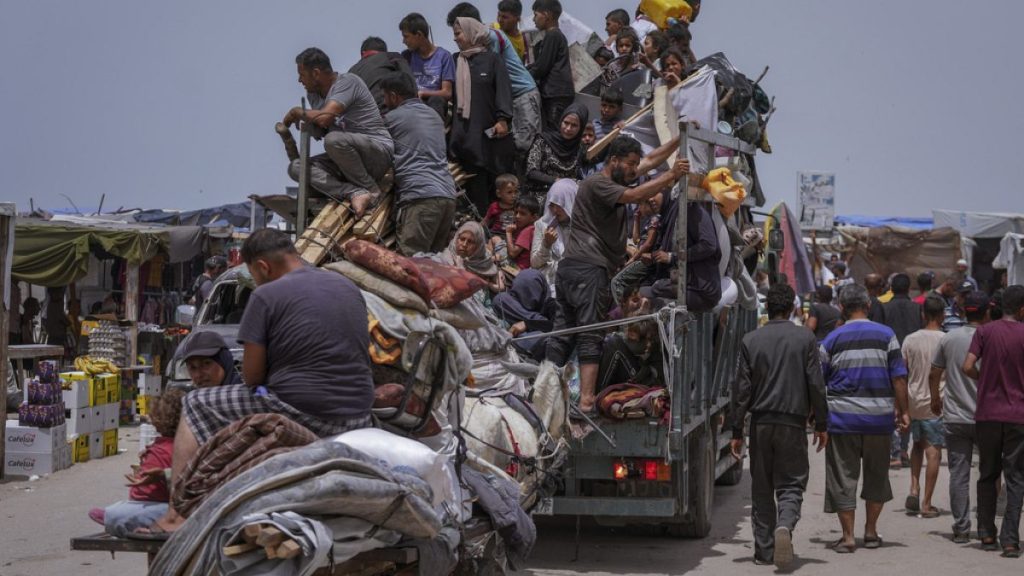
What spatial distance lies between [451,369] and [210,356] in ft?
4.15

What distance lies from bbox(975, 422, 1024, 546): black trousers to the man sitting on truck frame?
6680 millimetres

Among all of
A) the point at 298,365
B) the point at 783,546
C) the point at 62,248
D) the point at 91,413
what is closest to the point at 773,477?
the point at 783,546

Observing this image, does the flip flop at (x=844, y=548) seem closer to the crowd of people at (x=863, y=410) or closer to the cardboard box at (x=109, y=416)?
the crowd of people at (x=863, y=410)

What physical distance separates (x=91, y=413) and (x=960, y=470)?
10181 mm

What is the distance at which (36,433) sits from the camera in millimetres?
13922

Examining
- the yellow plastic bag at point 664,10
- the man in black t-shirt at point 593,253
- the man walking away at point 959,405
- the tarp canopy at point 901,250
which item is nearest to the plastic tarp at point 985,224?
the tarp canopy at point 901,250

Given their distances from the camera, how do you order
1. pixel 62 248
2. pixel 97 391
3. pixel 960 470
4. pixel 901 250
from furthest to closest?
pixel 901 250 → pixel 62 248 → pixel 97 391 → pixel 960 470

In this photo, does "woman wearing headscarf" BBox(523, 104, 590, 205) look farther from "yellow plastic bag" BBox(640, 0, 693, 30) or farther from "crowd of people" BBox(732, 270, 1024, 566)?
"yellow plastic bag" BBox(640, 0, 693, 30)

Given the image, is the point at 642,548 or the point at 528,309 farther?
the point at 642,548

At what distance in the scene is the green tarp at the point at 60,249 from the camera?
67.8 feet

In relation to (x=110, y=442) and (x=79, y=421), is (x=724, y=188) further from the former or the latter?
(x=110, y=442)

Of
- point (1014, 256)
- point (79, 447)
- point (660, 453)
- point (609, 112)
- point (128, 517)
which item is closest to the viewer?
point (128, 517)

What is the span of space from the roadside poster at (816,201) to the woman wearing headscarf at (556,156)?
1524 cm

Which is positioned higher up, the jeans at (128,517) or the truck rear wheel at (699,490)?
the jeans at (128,517)
